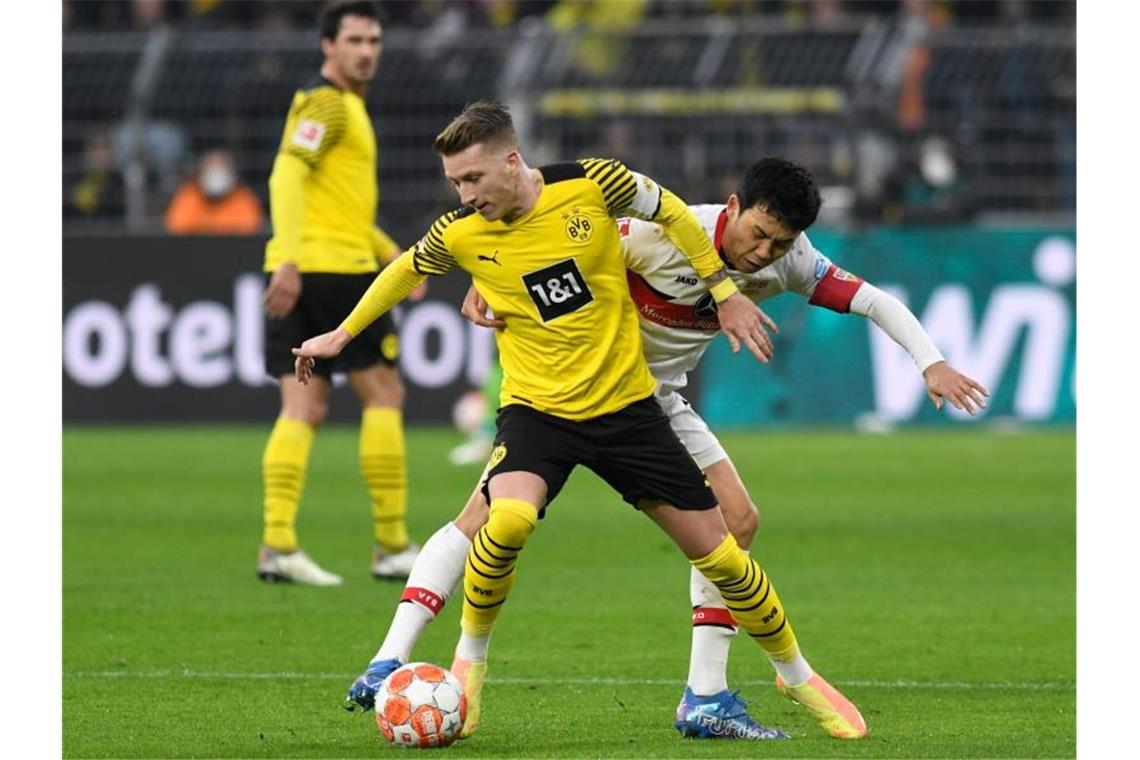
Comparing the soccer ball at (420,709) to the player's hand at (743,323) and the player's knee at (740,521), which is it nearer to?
the player's knee at (740,521)

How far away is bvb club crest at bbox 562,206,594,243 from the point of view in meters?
5.98

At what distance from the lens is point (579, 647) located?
7.68 m

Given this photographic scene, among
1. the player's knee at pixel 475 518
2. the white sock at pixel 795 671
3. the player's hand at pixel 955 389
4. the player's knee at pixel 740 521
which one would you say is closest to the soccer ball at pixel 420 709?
the player's knee at pixel 475 518

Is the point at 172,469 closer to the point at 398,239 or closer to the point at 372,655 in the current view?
the point at 398,239

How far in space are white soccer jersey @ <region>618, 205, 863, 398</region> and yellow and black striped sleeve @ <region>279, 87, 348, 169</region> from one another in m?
3.27

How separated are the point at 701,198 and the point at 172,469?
18.1 feet

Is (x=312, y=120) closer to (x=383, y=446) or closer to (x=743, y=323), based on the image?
(x=383, y=446)

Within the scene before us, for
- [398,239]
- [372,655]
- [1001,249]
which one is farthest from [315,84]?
[1001,249]

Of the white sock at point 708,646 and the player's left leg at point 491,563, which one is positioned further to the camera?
the white sock at point 708,646

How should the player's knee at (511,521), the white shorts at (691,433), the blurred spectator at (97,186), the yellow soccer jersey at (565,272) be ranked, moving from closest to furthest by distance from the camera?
the player's knee at (511,521)
the yellow soccer jersey at (565,272)
the white shorts at (691,433)
the blurred spectator at (97,186)

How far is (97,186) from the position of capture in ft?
62.8

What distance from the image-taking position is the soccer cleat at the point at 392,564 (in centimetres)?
945

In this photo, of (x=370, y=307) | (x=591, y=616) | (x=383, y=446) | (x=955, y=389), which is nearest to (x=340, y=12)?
(x=383, y=446)

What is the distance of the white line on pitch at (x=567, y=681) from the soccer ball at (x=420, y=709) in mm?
1139
